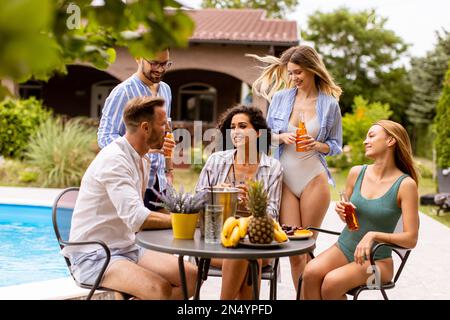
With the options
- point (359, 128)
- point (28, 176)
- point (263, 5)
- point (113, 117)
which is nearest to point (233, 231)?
point (113, 117)

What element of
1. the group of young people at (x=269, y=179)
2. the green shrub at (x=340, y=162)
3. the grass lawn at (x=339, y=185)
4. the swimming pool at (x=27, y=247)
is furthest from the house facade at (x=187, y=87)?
the group of young people at (x=269, y=179)

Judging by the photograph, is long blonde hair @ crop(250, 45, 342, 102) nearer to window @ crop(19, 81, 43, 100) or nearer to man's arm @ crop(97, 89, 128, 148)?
man's arm @ crop(97, 89, 128, 148)

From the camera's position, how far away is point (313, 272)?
3252mm

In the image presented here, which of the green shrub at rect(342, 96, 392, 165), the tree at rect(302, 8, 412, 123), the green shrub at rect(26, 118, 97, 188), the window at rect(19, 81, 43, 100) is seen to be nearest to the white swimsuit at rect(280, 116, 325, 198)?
the green shrub at rect(26, 118, 97, 188)

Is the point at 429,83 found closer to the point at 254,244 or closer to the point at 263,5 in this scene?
the point at 263,5

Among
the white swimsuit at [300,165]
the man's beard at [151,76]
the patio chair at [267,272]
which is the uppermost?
the man's beard at [151,76]

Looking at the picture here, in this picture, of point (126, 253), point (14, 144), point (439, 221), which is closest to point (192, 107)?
point (14, 144)

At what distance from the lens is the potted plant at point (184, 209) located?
280 centimetres

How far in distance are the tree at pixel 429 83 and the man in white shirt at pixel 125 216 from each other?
25521 mm

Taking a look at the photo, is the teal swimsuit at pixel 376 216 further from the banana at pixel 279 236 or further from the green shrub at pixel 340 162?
the green shrub at pixel 340 162

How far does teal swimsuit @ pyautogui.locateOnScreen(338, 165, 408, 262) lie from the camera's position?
3.21 meters

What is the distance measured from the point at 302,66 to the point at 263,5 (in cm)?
3158

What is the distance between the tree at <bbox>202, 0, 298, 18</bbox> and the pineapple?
31784 millimetres
